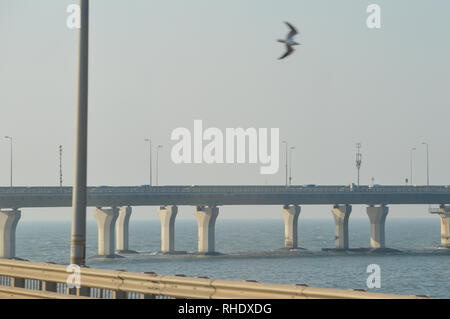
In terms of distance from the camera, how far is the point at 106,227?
132250 mm

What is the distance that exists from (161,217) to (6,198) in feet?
90.3

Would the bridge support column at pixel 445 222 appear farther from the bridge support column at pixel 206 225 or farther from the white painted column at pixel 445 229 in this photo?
the bridge support column at pixel 206 225

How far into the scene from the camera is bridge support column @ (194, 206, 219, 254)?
135625mm

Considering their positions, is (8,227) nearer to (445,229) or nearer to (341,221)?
(341,221)

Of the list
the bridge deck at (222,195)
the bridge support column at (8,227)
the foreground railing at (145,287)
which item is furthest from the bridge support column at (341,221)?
the foreground railing at (145,287)

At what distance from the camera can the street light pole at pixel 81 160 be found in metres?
18.3

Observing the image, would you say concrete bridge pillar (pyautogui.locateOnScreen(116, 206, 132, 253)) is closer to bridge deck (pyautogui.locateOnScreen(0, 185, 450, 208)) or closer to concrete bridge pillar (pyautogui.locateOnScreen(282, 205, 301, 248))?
bridge deck (pyautogui.locateOnScreen(0, 185, 450, 208))

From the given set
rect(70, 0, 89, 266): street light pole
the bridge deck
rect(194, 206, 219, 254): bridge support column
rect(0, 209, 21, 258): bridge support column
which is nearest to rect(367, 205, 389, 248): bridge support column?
the bridge deck

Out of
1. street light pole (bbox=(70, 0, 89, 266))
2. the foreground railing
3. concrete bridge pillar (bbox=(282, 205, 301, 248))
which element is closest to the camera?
the foreground railing

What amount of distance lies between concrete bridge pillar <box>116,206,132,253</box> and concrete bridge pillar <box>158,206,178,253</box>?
7424 mm

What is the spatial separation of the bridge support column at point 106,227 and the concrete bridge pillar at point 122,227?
407 inches
